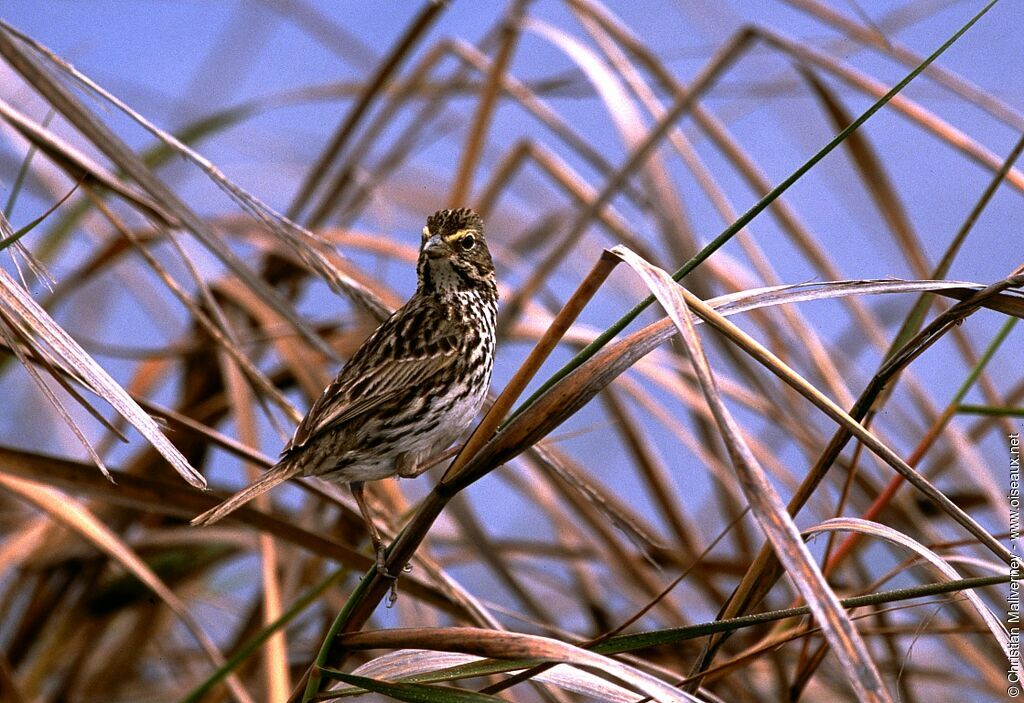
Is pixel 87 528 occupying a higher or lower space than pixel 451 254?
lower

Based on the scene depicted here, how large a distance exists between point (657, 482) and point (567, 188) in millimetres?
955

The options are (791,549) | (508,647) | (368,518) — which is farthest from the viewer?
(368,518)

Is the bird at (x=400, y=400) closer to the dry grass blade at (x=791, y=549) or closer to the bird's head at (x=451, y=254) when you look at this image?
the bird's head at (x=451, y=254)

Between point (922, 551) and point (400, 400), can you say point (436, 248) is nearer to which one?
point (400, 400)

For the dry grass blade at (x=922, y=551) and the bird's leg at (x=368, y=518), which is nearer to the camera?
the dry grass blade at (x=922, y=551)

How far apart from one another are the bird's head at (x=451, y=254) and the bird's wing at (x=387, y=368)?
0.49 feet

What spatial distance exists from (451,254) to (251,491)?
80 centimetres

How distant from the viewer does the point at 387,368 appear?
91.7 inches

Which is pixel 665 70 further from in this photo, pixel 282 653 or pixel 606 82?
pixel 282 653

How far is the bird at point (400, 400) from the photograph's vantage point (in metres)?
2.19

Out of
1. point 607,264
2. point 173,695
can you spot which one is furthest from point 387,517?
point 173,695

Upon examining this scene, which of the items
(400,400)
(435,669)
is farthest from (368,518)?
(435,669)

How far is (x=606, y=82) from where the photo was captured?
11.5ft

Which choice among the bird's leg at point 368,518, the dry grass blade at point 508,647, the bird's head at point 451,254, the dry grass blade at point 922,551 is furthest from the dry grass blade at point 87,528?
the dry grass blade at point 922,551
